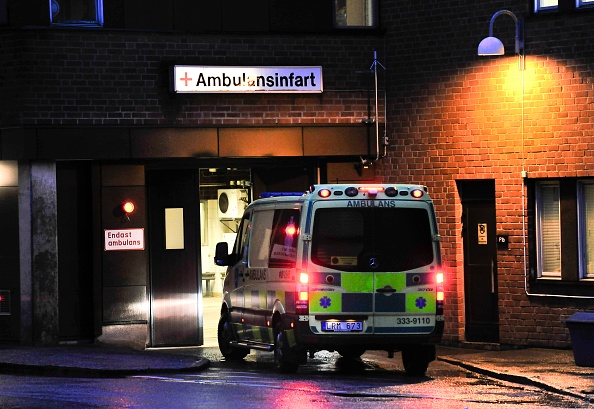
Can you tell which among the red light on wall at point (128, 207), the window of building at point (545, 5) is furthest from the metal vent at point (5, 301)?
the window of building at point (545, 5)

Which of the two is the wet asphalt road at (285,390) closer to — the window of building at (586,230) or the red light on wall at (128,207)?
the window of building at (586,230)

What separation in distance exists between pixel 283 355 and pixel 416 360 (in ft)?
5.55

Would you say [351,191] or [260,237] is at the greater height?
[351,191]

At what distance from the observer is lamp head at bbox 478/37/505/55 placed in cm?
1959

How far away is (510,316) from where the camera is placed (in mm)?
20547

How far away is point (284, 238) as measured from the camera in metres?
17.3

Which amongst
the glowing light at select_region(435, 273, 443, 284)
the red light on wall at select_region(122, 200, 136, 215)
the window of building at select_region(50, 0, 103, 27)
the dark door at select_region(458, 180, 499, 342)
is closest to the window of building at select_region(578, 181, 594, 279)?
the dark door at select_region(458, 180, 499, 342)

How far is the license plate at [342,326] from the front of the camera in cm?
1650

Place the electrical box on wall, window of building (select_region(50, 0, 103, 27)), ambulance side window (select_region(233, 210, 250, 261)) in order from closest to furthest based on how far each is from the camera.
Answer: ambulance side window (select_region(233, 210, 250, 261)) < window of building (select_region(50, 0, 103, 27)) < the electrical box on wall

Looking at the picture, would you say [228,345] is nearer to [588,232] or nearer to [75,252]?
[75,252]

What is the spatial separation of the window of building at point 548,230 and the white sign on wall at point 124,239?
248 inches

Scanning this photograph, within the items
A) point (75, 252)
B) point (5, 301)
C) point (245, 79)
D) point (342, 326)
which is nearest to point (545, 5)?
point (245, 79)

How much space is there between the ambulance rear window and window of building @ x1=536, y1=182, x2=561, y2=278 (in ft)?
13.3

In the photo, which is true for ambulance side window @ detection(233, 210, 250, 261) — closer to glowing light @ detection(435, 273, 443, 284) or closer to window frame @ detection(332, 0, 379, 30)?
glowing light @ detection(435, 273, 443, 284)
